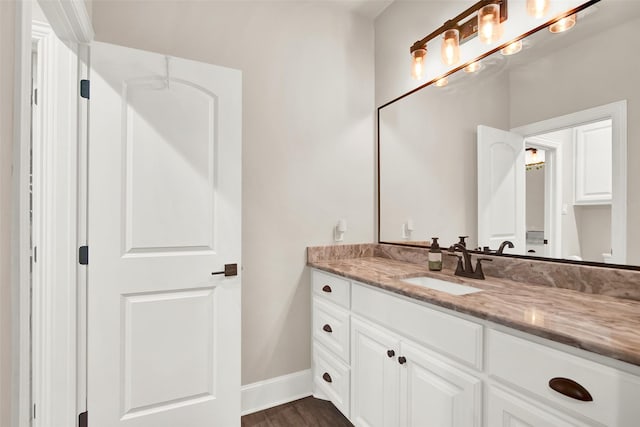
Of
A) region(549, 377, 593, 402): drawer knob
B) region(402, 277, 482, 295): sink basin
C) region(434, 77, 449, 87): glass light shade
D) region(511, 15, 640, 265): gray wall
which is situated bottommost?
region(549, 377, 593, 402): drawer knob

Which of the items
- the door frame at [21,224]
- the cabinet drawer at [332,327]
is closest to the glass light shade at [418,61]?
the cabinet drawer at [332,327]

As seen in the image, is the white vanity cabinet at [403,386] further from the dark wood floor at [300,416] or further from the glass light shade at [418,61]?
the glass light shade at [418,61]

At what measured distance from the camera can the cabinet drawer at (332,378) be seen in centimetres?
180

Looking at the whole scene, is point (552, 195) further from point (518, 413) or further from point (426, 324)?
point (518, 413)

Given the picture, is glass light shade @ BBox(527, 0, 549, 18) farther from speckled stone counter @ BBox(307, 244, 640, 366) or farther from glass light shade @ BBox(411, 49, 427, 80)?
speckled stone counter @ BBox(307, 244, 640, 366)

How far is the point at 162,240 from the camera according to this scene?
1706mm

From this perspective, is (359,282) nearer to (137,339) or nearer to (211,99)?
(137,339)

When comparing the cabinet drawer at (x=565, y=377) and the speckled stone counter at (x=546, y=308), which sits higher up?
the speckled stone counter at (x=546, y=308)

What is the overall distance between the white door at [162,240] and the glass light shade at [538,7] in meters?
1.50

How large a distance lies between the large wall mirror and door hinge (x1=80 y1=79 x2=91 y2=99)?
73.6 inches

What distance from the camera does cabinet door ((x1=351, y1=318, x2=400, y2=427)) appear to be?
1458mm

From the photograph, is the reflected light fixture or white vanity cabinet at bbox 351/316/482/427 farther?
the reflected light fixture

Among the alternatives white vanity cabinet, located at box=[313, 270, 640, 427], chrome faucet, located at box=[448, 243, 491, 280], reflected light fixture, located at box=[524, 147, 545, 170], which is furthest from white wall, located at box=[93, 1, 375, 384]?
reflected light fixture, located at box=[524, 147, 545, 170]

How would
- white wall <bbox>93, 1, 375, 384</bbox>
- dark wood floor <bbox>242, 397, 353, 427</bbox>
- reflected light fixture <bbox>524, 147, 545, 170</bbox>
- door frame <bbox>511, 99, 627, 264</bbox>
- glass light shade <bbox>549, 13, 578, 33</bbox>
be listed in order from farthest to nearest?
1. white wall <bbox>93, 1, 375, 384</bbox>
2. dark wood floor <bbox>242, 397, 353, 427</bbox>
3. reflected light fixture <bbox>524, 147, 545, 170</bbox>
4. glass light shade <bbox>549, 13, 578, 33</bbox>
5. door frame <bbox>511, 99, 627, 264</bbox>
